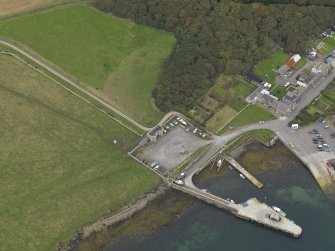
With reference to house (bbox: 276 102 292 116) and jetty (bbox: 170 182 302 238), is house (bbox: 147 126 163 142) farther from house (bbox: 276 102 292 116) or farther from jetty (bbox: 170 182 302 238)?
house (bbox: 276 102 292 116)

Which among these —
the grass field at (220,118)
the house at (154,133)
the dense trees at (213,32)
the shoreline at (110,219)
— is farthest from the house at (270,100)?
the shoreline at (110,219)

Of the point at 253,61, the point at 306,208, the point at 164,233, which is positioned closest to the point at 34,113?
the point at 164,233

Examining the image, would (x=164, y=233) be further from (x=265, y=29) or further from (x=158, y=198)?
(x=265, y=29)

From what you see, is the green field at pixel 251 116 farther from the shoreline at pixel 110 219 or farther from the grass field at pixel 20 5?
the grass field at pixel 20 5

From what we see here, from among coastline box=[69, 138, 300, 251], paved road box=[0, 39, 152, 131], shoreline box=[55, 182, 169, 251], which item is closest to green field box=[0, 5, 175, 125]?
paved road box=[0, 39, 152, 131]

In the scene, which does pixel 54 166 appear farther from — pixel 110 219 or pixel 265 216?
pixel 265 216

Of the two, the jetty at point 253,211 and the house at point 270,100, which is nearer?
the jetty at point 253,211
